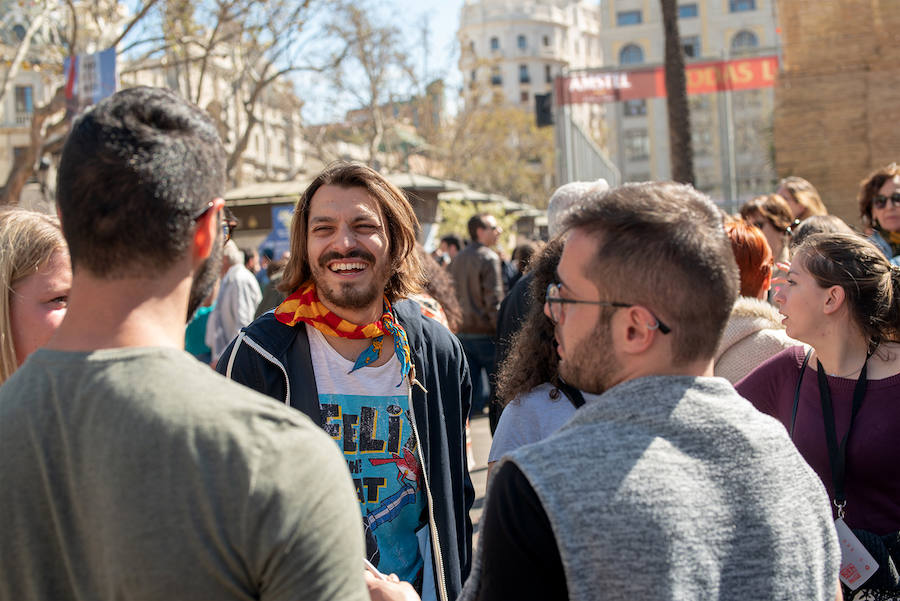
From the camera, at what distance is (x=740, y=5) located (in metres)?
86.3

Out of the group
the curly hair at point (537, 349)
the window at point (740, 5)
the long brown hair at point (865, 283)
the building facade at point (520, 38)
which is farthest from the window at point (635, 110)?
the curly hair at point (537, 349)

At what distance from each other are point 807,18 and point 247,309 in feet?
24.0

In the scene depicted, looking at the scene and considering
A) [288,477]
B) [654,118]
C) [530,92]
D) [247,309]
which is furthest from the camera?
[530,92]

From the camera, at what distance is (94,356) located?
154cm

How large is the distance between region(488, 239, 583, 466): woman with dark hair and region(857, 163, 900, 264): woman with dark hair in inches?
135

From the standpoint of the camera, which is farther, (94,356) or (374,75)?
(374,75)

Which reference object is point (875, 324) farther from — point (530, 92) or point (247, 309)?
point (530, 92)

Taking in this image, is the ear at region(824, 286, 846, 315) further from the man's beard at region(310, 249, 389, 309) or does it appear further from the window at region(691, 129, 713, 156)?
the window at region(691, 129, 713, 156)

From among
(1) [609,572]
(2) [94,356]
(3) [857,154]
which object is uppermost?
(3) [857,154]

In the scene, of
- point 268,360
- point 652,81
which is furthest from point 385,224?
point 652,81

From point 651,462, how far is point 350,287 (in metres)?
1.80

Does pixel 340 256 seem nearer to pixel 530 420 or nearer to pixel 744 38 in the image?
pixel 530 420

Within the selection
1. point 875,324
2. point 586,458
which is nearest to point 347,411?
point 586,458

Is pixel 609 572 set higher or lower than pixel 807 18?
lower
